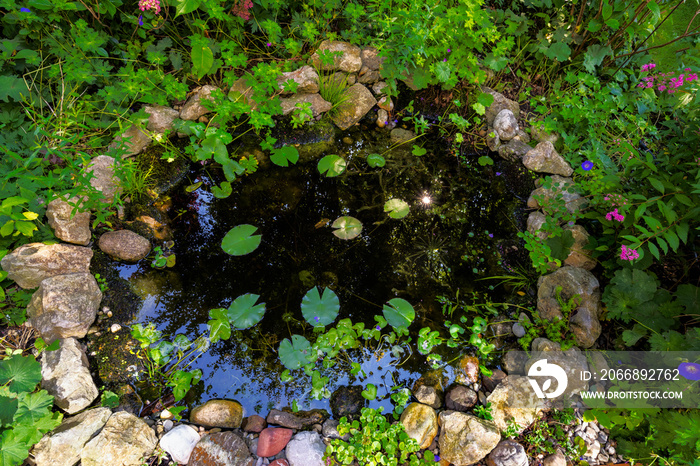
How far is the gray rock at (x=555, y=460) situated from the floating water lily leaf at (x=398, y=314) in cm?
104

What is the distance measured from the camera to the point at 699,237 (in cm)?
215

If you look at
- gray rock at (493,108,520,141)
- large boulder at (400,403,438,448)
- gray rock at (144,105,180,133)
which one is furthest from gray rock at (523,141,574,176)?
gray rock at (144,105,180,133)

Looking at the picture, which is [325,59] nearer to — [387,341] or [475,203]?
[475,203]

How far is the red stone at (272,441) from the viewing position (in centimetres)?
187

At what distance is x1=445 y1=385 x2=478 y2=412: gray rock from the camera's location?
81.4 inches

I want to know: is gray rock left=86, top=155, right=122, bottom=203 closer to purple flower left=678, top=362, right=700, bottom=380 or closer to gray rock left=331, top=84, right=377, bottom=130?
gray rock left=331, top=84, right=377, bottom=130

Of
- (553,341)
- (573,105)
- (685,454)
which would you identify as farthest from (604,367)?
(573,105)

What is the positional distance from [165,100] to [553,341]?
140 inches

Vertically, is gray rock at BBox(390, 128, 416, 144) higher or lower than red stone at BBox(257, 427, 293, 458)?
higher

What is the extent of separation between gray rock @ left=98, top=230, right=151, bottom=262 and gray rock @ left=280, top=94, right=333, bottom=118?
170 cm

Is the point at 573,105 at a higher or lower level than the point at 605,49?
lower

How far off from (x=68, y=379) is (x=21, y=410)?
219 millimetres

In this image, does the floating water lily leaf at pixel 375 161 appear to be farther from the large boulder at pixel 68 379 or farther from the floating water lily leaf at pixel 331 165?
the large boulder at pixel 68 379

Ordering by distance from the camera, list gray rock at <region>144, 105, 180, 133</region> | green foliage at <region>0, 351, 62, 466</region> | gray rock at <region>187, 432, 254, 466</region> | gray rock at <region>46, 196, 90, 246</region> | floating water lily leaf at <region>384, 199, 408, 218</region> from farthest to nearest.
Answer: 1. gray rock at <region>144, 105, 180, 133</region>
2. floating water lily leaf at <region>384, 199, 408, 218</region>
3. gray rock at <region>46, 196, 90, 246</region>
4. gray rock at <region>187, 432, 254, 466</region>
5. green foliage at <region>0, 351, 62, 466</region>
